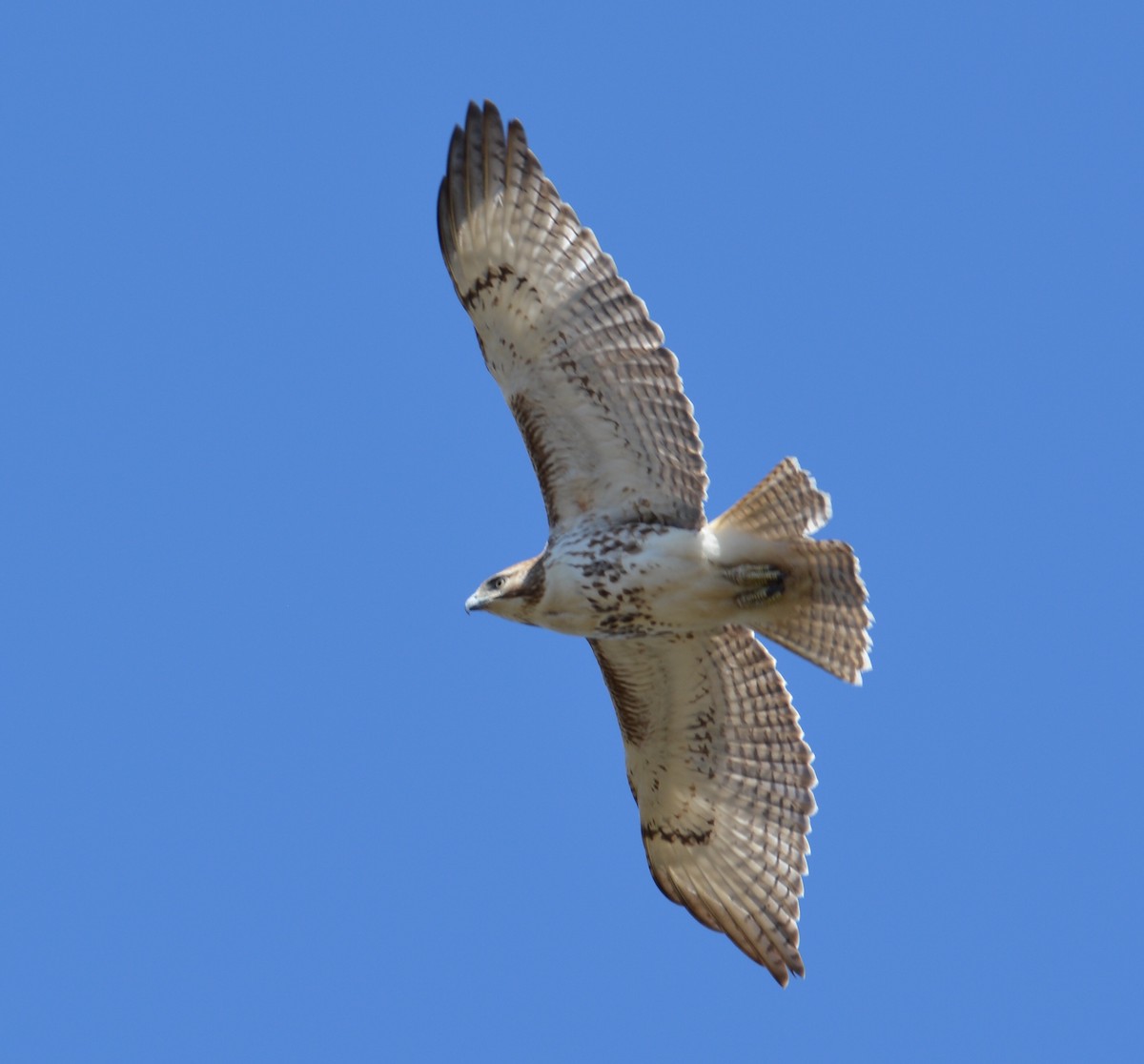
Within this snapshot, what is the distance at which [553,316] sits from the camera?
1002 centimetres

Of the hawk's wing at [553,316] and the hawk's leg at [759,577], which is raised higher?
the hawk's wing at [553,316]

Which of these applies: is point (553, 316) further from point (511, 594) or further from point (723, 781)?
point (723, 781)

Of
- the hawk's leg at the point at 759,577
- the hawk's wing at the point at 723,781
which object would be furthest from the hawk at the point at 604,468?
the hawk's wing at the point at 723,781

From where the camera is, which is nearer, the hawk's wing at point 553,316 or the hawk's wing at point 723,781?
the hawk's wing at point 553,316

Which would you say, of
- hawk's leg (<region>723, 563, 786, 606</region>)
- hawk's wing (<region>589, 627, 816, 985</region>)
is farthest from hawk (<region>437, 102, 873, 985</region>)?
hawk's wing (<region>589, 627, 816, 985</region>)

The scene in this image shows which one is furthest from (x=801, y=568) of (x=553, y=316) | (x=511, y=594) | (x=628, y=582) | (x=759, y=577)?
(x=553, y=316)

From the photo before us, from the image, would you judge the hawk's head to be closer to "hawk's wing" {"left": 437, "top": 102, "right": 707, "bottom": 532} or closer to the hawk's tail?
"hawk's wing" {"left": 437, "top": 102, "right": 707, "bottom": 532}

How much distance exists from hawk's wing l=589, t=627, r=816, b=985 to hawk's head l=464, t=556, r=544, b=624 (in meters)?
0.87

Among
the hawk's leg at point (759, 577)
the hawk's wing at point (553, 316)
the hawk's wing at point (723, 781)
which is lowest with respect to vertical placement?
the hawk's wing at point (723, 781)

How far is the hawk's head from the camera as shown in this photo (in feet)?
33.2

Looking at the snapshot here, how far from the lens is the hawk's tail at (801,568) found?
394 inches

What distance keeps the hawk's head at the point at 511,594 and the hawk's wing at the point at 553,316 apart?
0.73 metres

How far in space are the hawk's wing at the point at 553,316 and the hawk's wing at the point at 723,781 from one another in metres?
1.11

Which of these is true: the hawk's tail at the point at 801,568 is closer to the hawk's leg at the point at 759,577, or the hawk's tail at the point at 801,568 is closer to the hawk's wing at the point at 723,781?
the hawk's leg at the point at 759,577
